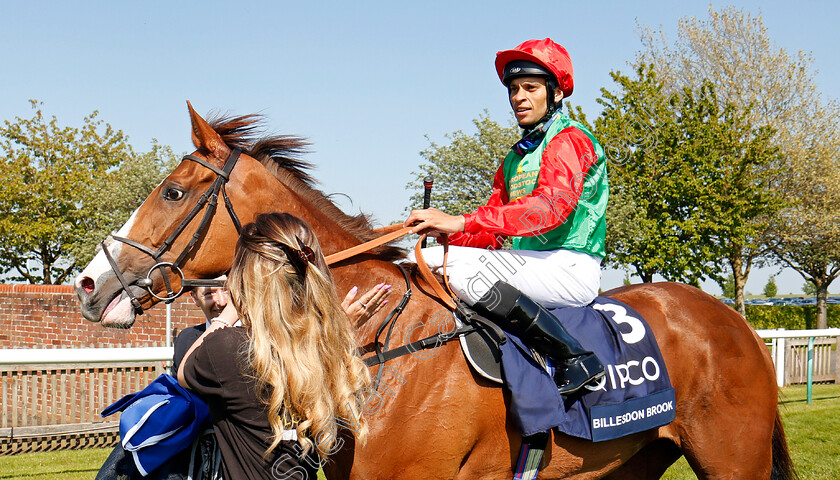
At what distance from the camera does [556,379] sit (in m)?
2.77

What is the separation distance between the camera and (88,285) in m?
2.65

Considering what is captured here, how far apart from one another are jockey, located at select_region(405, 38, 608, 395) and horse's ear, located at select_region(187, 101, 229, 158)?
2.90ft

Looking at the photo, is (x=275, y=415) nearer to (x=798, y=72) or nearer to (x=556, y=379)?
(x=556, y=379)

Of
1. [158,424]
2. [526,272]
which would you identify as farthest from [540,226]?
[158,424]

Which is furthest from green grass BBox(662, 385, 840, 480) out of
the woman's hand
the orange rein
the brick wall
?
the brick wall

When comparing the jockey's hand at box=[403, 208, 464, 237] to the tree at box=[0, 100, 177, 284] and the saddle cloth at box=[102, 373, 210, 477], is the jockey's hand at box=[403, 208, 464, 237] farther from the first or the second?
the tree at box=[0, 100, 177, 284]

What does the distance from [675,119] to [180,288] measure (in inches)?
722

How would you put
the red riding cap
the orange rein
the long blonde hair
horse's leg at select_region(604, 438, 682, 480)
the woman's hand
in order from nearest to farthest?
the long blonde hair < the woman's hand < the orange rein < the red riding cap < horse's leg at select_region(604, 438, 682, 480)

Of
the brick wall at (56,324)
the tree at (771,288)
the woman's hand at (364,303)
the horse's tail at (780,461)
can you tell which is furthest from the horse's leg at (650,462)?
the tree at (771,288)

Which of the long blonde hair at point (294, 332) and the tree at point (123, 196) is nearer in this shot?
the long blonde hair at point (294, 332)

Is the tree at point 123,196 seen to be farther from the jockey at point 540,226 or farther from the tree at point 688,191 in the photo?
the jockey at point 540,226


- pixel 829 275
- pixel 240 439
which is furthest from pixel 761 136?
pixel 240 439

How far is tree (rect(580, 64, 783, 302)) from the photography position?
714 inches

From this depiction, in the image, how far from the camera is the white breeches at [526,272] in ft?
9.12
